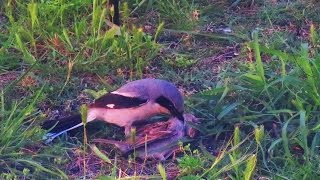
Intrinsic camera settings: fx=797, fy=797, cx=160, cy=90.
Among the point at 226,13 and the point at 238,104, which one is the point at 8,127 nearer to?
the point at 238,104

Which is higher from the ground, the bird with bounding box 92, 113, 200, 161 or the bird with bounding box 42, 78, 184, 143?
the bird with bounding box 42, 78, 184, 143

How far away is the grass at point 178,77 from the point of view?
3812mm

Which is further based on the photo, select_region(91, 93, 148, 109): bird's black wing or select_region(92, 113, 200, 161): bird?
select_region(91, 93, 148, 109): bird's black wing

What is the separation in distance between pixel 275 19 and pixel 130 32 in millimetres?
1061

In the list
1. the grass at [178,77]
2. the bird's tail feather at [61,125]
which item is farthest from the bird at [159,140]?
the bird's tail feather at [61,125]

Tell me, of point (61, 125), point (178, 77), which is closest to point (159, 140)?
point (61, 125)

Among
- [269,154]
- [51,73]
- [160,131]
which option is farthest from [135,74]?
[269,154]

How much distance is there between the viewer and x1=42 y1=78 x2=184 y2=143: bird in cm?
404

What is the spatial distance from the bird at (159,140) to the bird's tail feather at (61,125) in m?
0.15

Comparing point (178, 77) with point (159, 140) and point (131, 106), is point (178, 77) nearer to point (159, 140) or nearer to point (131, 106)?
point (131, 106)

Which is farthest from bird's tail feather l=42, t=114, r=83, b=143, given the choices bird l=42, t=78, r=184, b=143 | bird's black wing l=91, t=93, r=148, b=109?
bird's black wing l=91, t=93, r=148, b=109

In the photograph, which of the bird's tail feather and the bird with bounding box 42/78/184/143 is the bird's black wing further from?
the bird's tail feather

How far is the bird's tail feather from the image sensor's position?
4082mm

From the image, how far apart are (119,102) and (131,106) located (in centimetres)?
7
